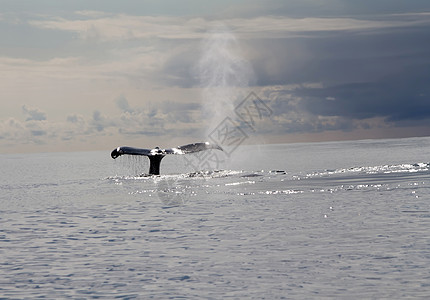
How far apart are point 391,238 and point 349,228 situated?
2.84m

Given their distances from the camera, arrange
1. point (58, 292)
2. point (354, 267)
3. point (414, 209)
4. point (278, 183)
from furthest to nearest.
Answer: point (278, 183)
point (414, 209)
point (354, 267)
point (58, 292)

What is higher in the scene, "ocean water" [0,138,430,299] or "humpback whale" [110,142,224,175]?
"humpback whale" [110,142,224,175]

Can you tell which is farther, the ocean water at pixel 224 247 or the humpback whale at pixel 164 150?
the humpback whale at pixel 164 150

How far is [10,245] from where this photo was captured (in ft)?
Answer: 72.6

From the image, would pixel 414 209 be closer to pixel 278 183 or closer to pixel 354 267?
pixel 354 267

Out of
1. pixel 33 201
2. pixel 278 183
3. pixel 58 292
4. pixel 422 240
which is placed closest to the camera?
pixel 58 292

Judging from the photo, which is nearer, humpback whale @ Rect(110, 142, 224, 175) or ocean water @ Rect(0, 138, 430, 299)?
ocean water @ Rect(0, 138, 430, 299)

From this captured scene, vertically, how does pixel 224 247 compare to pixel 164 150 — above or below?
below

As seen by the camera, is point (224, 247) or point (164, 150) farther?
point (164, 150)

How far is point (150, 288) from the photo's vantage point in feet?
48.5

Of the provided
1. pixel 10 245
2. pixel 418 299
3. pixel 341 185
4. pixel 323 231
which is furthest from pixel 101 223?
pixel 341 185

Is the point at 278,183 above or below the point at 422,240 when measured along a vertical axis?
above

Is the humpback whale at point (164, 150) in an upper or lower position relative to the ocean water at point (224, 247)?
upper

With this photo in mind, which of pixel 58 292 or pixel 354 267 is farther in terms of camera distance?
pixel 354 267
